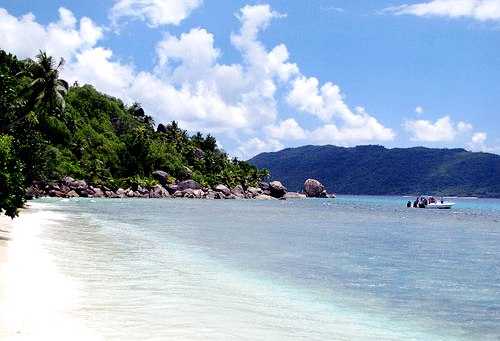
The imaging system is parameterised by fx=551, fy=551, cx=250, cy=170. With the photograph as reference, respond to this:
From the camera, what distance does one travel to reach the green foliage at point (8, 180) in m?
24.8

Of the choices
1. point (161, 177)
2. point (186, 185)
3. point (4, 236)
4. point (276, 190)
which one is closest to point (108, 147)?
point (161, 177)

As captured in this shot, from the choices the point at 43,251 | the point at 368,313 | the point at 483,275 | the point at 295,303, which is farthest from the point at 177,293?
the point at 483,275

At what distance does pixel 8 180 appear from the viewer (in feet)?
82.7

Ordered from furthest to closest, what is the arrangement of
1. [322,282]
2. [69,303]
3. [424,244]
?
[424,244], [322,282], [69,303]

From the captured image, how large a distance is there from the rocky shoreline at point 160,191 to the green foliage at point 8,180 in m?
68.0

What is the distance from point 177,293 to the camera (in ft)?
54.3

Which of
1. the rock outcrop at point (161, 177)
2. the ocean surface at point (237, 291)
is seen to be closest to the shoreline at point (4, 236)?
the ocean surface at point (237, 291)

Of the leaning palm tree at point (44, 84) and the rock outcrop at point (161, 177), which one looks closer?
the leaning palm tree at point (44, 84)

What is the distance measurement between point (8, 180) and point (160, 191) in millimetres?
113471

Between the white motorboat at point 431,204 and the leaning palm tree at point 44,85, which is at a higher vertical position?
the leaning palm tree at point 44,85

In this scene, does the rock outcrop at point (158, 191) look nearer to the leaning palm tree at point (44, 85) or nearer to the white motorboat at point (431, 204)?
the leaning palm tree at point (44, 85)

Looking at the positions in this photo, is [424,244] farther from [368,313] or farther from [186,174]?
[186,174]

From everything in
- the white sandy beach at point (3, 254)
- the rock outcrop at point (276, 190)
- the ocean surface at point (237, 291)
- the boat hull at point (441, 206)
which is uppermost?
the rock outcrop at point (276, 190)

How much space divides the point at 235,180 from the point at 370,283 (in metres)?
150
